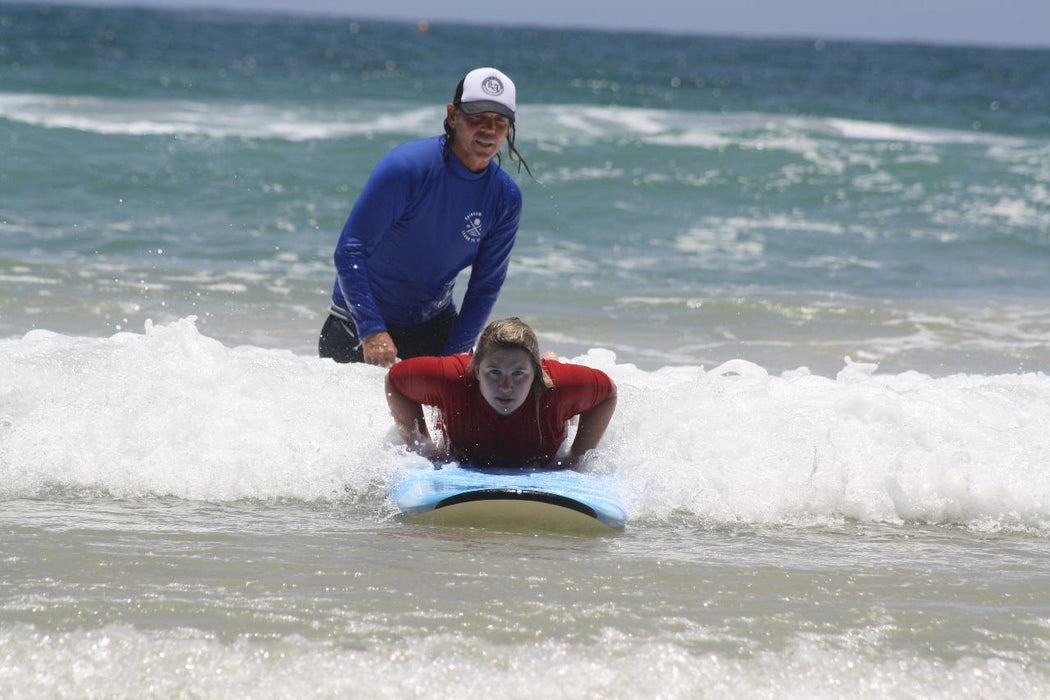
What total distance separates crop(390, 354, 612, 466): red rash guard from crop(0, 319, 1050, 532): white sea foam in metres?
0.27

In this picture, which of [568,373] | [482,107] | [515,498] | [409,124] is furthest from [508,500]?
[409,124]

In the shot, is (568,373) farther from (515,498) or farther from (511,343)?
(515,498)

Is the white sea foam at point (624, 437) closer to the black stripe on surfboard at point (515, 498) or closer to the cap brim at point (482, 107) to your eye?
the black stripe on surfboard at point (515, 498)

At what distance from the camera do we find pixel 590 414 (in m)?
4.85

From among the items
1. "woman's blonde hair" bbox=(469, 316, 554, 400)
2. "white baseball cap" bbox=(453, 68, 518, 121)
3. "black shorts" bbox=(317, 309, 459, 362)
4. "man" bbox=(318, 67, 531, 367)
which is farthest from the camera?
"black shorts" bbox=(317, 309, 459, 362)

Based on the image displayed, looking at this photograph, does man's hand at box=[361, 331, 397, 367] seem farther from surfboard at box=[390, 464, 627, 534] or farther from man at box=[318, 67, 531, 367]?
surfboard at box=[390, 464, 627, 534]

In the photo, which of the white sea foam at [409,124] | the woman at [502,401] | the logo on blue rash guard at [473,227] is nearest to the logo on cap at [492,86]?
the logo on blue rash guard at [473,227]

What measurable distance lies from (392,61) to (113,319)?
43.8 metres

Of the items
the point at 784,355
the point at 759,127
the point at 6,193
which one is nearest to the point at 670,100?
the point at 759,127

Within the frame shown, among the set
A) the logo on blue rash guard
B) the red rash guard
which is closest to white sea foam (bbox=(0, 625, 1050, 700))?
the red rash guard

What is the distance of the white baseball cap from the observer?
4.79 meters

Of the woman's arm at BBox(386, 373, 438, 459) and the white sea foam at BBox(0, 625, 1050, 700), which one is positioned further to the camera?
the woman's arm at BBox(386, 373, 438, 459)

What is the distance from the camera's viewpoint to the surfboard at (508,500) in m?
4.50

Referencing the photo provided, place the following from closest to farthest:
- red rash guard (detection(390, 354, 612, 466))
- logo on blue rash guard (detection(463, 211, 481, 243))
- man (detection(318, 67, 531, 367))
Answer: red rash guard (detection(390, 354, 612, 466))
man (detection(318, 67, 531, 367))
logo on blue rash guard (detection(463, 211, 481, 243))
